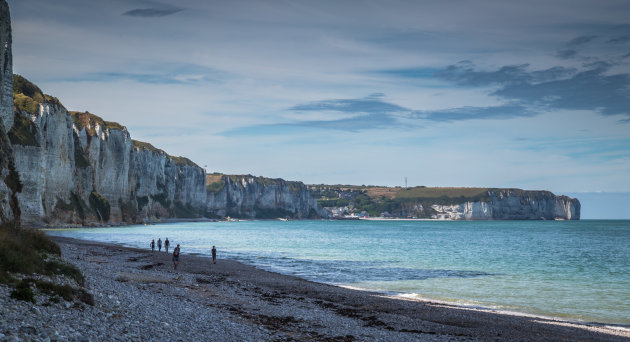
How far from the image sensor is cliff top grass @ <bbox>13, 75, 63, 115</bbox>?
85188mm

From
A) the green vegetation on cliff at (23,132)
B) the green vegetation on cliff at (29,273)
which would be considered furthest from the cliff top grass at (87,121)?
the green vegetation on cliff at (29,273)

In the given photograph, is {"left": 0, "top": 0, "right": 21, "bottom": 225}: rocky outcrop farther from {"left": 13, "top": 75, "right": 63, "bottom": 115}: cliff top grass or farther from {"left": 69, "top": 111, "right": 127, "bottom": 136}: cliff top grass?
{"left": 69, "top": 111, "right": 127, "bottom": 136}: cliff top grass

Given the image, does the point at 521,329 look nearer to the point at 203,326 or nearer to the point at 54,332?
the point at 203,326

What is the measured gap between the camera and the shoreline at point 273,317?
11.4m

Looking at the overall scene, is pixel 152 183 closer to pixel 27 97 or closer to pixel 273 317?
pixel 27 97

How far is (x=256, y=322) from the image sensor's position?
1574 centimetres

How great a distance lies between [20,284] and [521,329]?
17.0m

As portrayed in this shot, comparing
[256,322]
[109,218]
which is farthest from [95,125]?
[256,322]

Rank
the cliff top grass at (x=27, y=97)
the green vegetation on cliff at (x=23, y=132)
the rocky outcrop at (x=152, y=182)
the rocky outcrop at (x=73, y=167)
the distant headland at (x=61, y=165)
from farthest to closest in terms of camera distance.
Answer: the rocky outcrop at (x=152, y=182) → the cliff top grass at (x=27, y=97) → the rocky outcrop at (x=73, y=167) → the green vegetation on cliff at (x=23, y=132) → the distant headland at (x=61, y=165)

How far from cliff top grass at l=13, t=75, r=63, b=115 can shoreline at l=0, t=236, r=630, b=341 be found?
76.5 metres

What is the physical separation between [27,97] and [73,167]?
18.1 metres

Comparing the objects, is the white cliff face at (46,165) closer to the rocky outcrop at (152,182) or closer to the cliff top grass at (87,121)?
the cliff top grass at (87,121)

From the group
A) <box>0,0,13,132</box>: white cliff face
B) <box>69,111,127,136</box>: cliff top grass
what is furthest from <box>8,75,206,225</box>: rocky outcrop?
<box>0,0,13,132</box>: white cliff face

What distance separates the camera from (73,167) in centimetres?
10244
